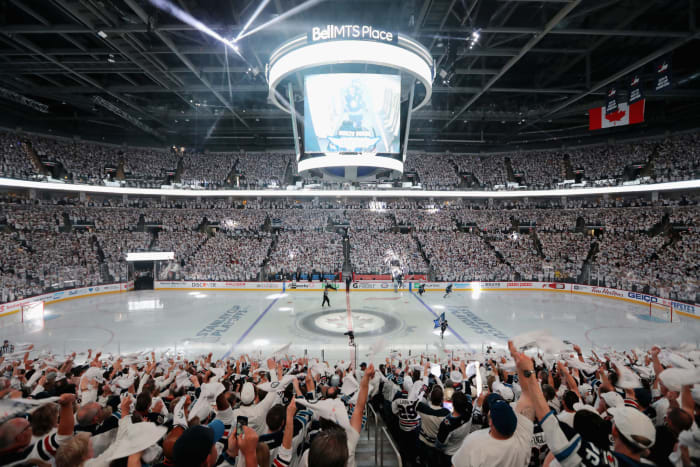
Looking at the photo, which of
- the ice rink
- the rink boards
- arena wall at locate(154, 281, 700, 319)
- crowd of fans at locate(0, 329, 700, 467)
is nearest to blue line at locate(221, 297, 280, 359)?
the ice rink

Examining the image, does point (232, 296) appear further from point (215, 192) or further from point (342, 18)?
point (342, 18)

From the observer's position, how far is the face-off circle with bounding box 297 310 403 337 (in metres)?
17.6

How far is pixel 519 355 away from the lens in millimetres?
3193

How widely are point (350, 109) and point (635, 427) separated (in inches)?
542

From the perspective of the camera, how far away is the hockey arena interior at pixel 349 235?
355 cm

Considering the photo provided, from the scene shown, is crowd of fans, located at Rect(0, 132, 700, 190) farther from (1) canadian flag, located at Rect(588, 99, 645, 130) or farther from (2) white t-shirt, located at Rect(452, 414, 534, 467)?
(2) white t-shirt, located at Rect(452, 414, 534, 467)

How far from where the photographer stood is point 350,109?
14.1 meters

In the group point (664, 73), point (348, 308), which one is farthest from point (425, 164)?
point (348, 308)

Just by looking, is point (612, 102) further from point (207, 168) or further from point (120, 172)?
point (120, 172)

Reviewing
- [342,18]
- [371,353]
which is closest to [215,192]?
[342,18]

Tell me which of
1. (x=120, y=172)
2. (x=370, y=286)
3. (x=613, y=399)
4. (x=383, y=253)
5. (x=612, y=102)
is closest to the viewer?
(x=613, y=399)

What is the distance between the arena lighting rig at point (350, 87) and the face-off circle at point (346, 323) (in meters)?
8.99

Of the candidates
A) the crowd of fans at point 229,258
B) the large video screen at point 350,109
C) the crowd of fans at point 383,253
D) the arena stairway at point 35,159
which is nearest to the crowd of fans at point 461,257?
the crowd of fans at point 383,253

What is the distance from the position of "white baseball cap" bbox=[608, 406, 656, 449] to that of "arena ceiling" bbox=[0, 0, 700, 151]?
15.0 m
